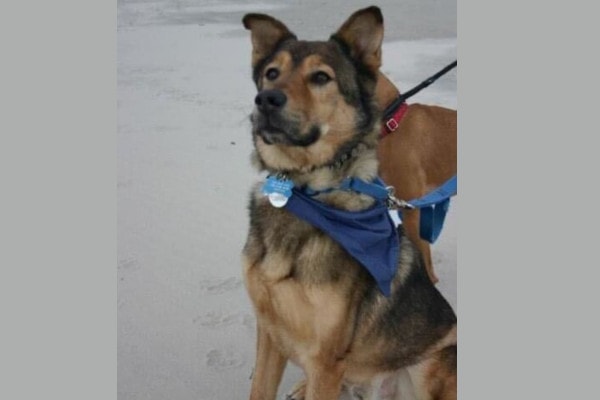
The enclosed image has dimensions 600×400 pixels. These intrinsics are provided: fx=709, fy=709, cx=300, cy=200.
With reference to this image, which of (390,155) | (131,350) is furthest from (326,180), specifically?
(131,350)

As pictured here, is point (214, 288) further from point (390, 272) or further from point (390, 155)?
point (390, 272)

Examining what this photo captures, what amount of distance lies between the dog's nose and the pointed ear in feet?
1.51

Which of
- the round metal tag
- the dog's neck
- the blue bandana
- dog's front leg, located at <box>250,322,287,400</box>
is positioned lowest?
dog's front leg, located at <box>250,322,287,400</box>

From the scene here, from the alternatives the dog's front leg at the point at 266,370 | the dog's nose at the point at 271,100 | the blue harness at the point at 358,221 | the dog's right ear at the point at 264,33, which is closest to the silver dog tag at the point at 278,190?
the blue harness at the point at 358,221

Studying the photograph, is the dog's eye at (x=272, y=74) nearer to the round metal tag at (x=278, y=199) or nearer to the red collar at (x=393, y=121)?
the round metal tag at (x=278, y=199)

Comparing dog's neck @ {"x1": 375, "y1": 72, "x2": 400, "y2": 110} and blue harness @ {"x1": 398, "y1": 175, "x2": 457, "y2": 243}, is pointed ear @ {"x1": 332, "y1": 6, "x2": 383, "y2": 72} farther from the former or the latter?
dog's neck @ {"x1": 375, "y1": 72, "x2": 400, "y2": 110}

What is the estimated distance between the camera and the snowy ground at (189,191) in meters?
3.98

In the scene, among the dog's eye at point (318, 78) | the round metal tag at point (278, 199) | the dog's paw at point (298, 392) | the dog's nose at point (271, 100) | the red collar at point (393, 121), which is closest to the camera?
the dog's nose at point (271, 100)

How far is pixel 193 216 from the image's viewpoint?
542 centimetres

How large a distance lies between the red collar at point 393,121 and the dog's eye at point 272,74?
111 centimetres

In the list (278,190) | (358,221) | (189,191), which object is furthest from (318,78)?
(189,191)

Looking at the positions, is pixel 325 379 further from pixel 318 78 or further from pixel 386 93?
pixel 386 93

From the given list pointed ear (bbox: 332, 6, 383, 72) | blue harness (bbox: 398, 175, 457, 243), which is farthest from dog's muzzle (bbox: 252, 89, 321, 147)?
blue harness (bbox: 398, 175, 457, 243)

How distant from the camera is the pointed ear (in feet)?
9.53
